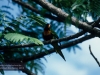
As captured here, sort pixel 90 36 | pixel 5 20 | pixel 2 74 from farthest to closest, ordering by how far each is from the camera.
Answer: pixel 2 74 < pixel 5 20 < pixel 90 36

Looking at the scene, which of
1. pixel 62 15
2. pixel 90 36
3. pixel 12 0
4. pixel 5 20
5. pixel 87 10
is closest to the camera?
pixel 87 10

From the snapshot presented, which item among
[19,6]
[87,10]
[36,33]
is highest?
[19,6]

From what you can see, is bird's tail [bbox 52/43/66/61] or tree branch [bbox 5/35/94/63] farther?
bird's tail [bbox 52/43/66/61]

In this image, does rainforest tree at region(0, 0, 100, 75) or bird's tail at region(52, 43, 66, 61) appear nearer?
rainforest tree at region(0, 0, 100, 75)

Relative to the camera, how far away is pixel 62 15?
1227mm

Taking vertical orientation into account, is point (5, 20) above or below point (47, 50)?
above

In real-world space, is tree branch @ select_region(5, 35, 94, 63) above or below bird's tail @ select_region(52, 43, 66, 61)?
below

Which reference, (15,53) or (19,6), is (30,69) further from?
(19,6)

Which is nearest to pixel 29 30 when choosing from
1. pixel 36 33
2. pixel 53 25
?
pixel 36 33

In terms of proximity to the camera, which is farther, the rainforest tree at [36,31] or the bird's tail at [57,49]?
the bird's tail at [57,49]

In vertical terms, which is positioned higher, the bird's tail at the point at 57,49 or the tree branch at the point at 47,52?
the bird's tail at the point at 57,49

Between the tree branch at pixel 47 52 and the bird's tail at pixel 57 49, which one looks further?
the bird's tail at pixel 57 49

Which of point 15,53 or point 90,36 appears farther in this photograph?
point 15,53

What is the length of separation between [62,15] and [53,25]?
29 cm
